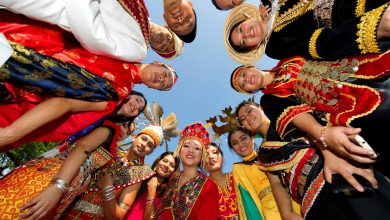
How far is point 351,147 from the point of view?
1886 mm

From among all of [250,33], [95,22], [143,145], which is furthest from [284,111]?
[143,145]

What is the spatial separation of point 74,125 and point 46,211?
788mm

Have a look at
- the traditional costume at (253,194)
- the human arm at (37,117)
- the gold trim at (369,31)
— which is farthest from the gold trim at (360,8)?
the traditional costume at (253,194)

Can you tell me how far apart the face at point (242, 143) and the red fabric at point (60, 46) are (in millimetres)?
2503

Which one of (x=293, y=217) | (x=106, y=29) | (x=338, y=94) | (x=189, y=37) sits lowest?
(x=293, y=217)

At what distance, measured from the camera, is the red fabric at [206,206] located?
456 cm

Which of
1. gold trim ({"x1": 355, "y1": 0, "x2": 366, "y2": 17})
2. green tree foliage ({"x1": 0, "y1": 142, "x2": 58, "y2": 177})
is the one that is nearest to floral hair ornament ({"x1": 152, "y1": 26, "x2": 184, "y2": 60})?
gold trim ({"x1": 355, "y1": 0, "x2": 366, "y2": 17})

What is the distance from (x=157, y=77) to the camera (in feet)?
13.2

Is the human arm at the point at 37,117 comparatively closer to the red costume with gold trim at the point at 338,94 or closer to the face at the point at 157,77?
the face at the point at 157,77

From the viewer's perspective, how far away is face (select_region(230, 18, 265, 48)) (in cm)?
413

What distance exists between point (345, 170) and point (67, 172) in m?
2.13

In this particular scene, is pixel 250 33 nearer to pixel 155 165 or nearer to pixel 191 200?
pixel 191 200

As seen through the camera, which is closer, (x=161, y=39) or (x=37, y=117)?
(x=37, y=117)

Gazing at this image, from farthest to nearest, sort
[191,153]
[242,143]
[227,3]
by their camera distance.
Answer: [191,153] < [242,143] < [227,3]
